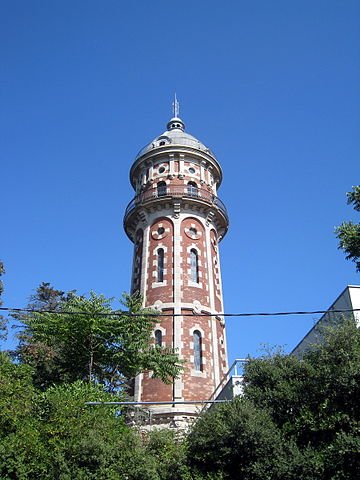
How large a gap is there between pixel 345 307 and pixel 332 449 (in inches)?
276

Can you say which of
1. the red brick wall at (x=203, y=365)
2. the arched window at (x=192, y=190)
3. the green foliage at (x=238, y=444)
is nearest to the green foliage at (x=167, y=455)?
the green foliage at (x=238, y=444)

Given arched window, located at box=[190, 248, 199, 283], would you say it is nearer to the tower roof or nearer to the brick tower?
the brick tower

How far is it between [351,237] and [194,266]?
1728 cm

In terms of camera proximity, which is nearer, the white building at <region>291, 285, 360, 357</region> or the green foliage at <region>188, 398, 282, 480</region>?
the green foliage at <region>188, 398, 282, 480</region>

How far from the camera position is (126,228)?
121 feet

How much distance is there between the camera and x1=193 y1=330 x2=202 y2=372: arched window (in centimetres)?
2911

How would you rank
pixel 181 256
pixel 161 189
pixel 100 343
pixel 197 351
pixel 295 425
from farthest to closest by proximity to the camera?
pixel 161 189 < pixel 181 256 < pixel 197 351 < pixel 100 343 < pixel 295 425

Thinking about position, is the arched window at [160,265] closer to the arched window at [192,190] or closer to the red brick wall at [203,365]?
the red brick wall at [203,365]

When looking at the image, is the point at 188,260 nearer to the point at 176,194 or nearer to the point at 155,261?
the point at 155,261

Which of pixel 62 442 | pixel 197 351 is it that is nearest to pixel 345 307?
pixel 62 442

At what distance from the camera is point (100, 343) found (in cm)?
2409

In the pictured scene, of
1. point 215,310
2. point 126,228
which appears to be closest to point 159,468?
point 215,310

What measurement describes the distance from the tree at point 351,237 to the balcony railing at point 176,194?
18045 mm

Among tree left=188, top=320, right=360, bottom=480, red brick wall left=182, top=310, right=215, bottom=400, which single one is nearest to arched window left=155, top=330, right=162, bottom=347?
red brick wall left=182, top=310, right=215, bottom=400
